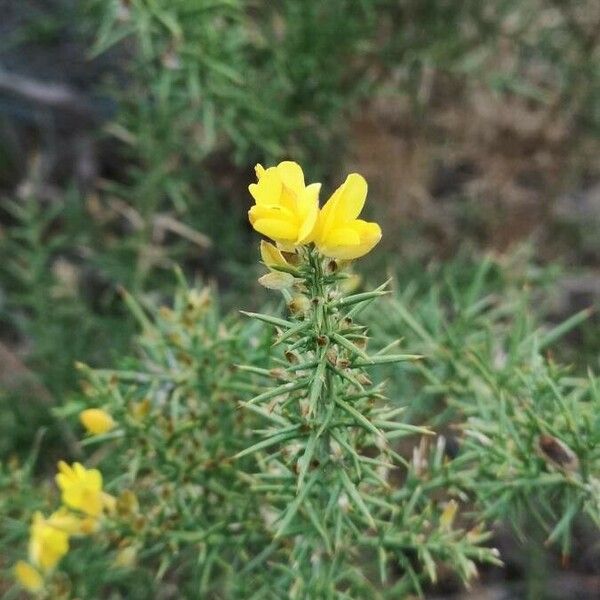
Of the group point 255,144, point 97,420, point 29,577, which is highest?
point 255,144

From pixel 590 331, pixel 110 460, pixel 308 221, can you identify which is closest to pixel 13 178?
pixel 110 460

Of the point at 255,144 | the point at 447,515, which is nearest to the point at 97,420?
the point at 447,515

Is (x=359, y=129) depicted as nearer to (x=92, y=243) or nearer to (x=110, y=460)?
(x=92, y=243)

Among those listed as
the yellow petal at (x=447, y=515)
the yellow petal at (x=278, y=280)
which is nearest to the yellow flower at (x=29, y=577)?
the yellow petal at (x=447, y=515)

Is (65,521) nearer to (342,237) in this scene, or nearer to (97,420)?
(97,420)

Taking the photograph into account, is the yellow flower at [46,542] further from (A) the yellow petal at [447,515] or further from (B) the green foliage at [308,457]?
(A) the yellow petal at [447,515]

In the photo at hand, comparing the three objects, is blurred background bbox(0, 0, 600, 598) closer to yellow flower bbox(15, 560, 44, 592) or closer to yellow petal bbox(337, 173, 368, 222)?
yellow flower bbox(15, 560, 44, 592)
